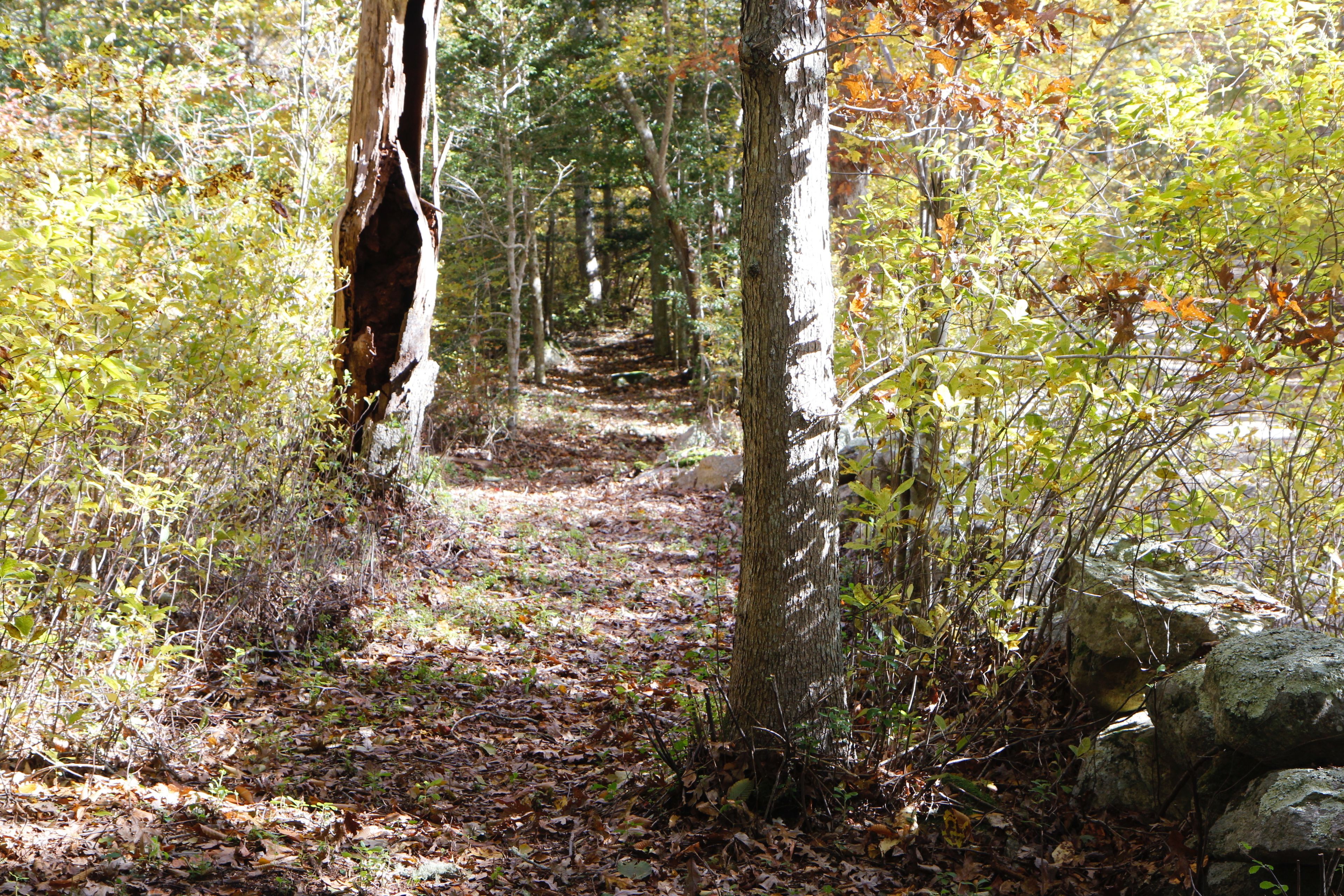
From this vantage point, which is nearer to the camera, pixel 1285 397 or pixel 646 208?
pixel 1285 397

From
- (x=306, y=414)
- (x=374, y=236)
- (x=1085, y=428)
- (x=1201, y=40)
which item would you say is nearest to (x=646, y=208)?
(x=1201, y=40)

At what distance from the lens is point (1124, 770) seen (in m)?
3.59

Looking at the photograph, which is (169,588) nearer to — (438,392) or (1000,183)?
(1000,183)

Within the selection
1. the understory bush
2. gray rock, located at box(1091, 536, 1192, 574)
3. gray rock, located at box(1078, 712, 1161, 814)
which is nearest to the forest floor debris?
gray rock, located at box(1078, 712, 1161, 814)

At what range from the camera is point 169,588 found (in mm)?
4816

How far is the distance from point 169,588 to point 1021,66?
6.69 m

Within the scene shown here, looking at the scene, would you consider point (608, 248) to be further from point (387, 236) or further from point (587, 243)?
point (387, 236)

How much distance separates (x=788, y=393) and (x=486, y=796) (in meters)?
2.35

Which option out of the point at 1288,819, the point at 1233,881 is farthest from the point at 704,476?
the point at 1288,819

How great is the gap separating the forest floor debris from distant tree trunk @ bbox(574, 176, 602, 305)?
15.7 m

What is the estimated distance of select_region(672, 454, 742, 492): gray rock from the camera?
1103 cm

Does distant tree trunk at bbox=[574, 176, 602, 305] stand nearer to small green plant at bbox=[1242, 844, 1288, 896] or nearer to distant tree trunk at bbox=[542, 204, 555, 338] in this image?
distant tree trunk at bbox=[542, 204, 555, 338]

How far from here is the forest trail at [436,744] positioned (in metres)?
3.08

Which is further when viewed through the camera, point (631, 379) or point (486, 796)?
point (631, 379)
